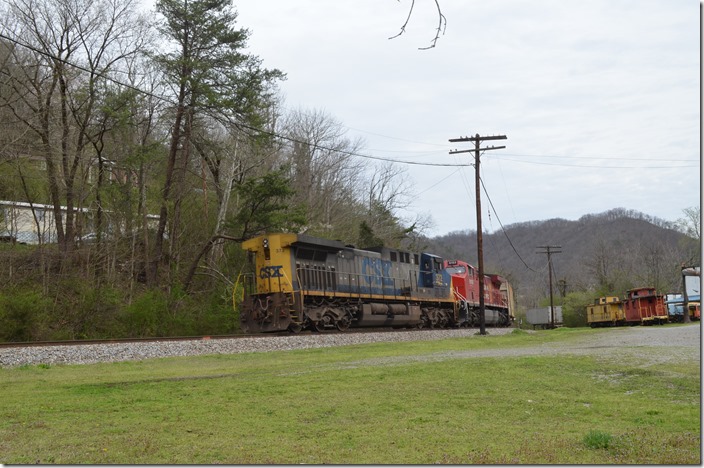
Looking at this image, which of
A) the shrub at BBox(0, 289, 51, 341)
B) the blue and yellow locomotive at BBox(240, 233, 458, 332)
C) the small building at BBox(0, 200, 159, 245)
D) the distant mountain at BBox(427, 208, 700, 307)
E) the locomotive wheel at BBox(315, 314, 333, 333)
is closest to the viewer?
the blue and yellow locomotive at BBox(240, 233, 458, 332)

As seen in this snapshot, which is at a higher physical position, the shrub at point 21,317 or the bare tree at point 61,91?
the bare tree at point 61,91

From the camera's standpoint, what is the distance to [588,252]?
142 meters

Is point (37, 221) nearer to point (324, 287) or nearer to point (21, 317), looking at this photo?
point (21, 317)

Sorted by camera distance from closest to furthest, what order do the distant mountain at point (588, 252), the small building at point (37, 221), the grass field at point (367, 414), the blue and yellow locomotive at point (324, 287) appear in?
the grass field at point (367, 414), the blue and yellow locomotive at point (324, 287), the small building at point (37, 221), the distant mountain at point (588, 252)

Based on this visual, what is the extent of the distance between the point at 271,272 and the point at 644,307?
128ft

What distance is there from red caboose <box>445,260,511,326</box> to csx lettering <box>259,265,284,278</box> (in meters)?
14.7

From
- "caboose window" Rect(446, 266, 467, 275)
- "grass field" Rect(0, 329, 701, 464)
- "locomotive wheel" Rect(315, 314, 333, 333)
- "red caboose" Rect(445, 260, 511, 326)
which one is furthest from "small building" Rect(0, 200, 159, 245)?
"grass field" Rect(0, 329, 701, 464)

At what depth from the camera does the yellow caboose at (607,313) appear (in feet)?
183

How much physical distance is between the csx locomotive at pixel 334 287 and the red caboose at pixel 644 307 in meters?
24.9

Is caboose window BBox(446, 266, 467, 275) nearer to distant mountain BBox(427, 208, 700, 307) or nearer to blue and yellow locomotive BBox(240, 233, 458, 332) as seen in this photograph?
blue and yellow locomotive BBox(240, 233, 458, 332)

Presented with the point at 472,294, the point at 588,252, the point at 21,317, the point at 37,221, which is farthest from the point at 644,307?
the point at 588,252

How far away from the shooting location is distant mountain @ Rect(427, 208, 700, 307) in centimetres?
9931

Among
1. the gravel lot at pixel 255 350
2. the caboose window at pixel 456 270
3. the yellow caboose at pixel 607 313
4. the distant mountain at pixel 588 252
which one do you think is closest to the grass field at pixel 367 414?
the gravel lot at pixel 255 350

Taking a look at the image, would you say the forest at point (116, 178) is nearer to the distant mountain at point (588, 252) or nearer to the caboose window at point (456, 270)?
the caboose window at point (456, 270)
